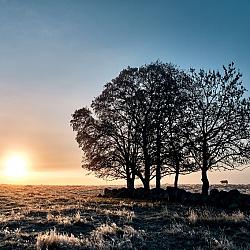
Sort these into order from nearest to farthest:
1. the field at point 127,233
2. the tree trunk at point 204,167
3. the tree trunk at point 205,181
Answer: the field at point 127,233, the tree trunk at point 204,167, the tree trunk at point 205,181

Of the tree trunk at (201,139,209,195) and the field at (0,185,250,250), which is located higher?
the tree trunk at (201,139,209,195)

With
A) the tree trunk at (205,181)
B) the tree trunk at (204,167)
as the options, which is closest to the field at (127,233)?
the tree trunk at (204,167)

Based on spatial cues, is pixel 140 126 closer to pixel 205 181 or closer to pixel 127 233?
pixel 205 181

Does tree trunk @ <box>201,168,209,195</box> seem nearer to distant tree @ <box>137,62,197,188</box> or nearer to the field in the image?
distant tree @ <box>137,62,197,188</box>

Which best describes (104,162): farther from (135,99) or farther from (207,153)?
(207,153)

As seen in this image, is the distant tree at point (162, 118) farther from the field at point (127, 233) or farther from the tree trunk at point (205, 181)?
the field at point (127, 233)

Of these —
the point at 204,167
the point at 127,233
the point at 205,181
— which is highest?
the point at 204,167

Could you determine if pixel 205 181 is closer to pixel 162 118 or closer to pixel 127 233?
pixel 162 118

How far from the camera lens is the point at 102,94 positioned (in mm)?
46094

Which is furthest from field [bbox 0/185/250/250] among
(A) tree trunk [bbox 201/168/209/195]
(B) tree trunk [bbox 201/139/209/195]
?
(A) tree trunk [bbox 201/168/209/195]

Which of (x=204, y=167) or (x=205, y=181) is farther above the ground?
(x=204, y=167)

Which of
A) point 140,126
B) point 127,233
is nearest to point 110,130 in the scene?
point 140,126

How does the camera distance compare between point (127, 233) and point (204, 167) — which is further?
point (204, 167)

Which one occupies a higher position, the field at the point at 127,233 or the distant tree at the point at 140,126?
the distant tree at the point at 140,126
